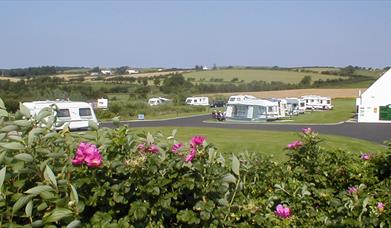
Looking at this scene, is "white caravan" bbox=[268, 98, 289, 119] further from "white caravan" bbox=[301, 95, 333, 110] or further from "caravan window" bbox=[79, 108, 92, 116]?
"caravan window" bbox=[79, 108, 92, 116]

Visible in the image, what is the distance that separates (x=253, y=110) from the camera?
43.8 metres

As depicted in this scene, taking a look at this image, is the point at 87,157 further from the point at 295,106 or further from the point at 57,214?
the point at 295,106

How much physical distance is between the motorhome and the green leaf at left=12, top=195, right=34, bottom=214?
4214 centimetres

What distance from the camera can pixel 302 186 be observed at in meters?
3.22

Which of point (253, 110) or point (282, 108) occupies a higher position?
point (253, 110)

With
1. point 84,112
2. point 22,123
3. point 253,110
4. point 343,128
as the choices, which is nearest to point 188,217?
point 22,123

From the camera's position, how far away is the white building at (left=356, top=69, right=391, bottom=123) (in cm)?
4097

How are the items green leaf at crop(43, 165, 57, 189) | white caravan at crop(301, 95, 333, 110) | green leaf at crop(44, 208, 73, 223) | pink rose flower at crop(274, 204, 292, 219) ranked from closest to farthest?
green leaf at crop(44, 208, 73, 223)
green leaf at crop(43, 165, 57, 189)
pink rose flower at crop(274, 204, 292, 219)
white caravan at crop(301, 95, 333, 110)

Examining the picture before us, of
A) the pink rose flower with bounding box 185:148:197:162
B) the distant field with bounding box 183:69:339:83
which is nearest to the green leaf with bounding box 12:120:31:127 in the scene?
the pink rose flower with bounding box 185:148:197:162

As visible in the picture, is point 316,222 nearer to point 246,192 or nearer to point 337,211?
point 337,211

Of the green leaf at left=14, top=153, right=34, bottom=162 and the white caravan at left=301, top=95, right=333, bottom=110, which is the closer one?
the green leaf at left=14, top=153, right=34, bottom=162

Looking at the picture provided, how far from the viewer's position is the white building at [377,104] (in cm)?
4097

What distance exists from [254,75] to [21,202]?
10704 cm

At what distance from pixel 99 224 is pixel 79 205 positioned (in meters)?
0.15
